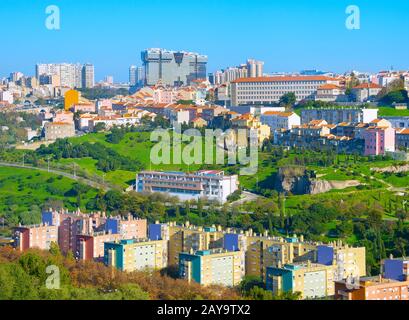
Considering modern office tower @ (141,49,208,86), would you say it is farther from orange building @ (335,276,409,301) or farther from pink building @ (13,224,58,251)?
orange building @ (335,276,409,301)

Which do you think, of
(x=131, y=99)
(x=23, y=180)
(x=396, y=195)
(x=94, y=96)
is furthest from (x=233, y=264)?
(x=94, y=96)

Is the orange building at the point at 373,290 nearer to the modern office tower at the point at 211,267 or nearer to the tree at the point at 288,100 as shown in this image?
the modern office tower at the point at 211,267

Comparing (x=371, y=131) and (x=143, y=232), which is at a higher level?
(x=371, y=131)

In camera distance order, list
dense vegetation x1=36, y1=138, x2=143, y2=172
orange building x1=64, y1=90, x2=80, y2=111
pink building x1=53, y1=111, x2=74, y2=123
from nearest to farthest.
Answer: dense vegetation x1=36, y1=138, x2=143, y2=172 → pink building x1=53, y1=111, x2=74, y2=123 → orange building x1=64, y1=90, x2=80, y2=111

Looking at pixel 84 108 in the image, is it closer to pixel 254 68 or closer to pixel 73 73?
pixel 254 68

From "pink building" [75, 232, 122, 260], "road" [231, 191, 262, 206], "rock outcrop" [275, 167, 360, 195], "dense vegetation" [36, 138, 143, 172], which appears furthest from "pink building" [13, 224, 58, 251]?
"dense vegetation" [36, 138, 143, 172]
